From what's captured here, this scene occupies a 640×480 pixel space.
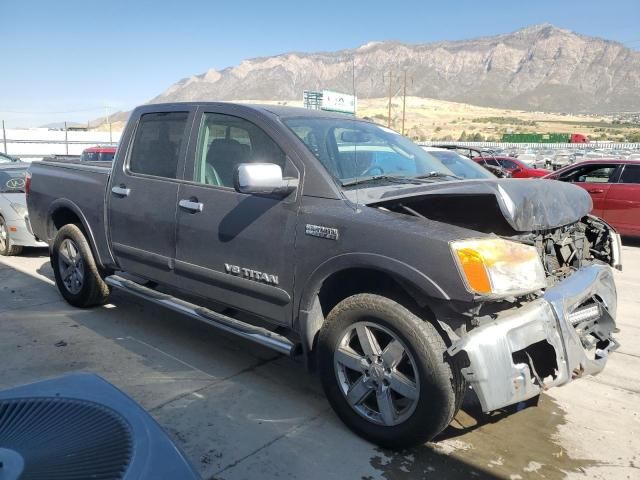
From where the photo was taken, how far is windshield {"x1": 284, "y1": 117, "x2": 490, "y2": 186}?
3.54 meters

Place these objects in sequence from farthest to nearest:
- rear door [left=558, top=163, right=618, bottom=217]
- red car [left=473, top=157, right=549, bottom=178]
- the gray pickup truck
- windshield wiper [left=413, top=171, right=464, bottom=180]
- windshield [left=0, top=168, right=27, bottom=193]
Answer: red car [left=473, top=157, right=549, bottom=178] → rear door [left=558, top=163, right=618, bottom=217] → windshield [left=0, top=168, right=27, bottom=193] → windshield wiper [left=413, top=171, right=464, bottom=180] → the gray pickup truck

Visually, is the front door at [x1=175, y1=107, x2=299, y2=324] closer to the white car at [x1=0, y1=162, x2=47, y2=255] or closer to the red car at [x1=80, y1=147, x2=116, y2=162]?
the white car at [x1=0, y1=162, x2=47, y2=255]

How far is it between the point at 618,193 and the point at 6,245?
996 cm

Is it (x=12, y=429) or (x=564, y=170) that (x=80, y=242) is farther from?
(x=564, y=170)

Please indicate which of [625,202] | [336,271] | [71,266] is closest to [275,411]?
[336,271]

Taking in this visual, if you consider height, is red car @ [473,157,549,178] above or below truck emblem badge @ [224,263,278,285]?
above

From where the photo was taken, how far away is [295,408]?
346 centimetres

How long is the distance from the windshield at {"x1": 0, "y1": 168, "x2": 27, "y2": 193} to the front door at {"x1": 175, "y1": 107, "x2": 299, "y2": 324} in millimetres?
5304

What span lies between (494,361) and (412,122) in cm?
8709

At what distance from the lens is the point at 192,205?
383cm

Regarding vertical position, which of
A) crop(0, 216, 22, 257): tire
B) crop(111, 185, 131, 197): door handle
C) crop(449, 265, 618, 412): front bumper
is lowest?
crop(0, 216, 22, 257): tire

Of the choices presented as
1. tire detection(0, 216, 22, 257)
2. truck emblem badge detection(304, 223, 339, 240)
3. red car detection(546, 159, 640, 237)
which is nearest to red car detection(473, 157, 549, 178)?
red car detection(546, 159, 640, 237)

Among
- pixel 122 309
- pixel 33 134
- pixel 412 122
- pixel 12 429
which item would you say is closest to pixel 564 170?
pixel 122 309

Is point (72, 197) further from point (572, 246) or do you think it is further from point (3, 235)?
point (572, 246)
